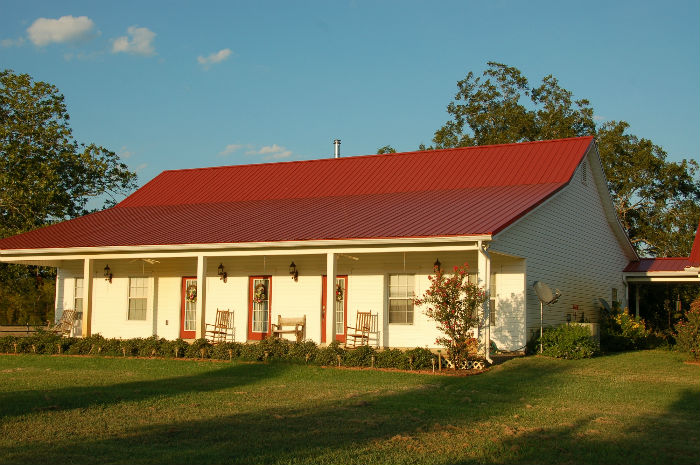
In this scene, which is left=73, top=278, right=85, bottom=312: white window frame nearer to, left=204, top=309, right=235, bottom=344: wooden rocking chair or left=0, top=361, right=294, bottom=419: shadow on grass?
left=204, top=309, right=235, bottom=344: wooden rocking chair

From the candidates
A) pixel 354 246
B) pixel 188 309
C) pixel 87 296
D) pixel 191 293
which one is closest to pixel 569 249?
pixel 354 246

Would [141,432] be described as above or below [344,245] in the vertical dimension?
below

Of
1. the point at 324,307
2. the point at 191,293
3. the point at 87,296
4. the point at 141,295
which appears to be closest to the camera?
the point at 324,307

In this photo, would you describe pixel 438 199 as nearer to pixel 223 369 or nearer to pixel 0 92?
pixel 223 369

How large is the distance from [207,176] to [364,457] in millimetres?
20436

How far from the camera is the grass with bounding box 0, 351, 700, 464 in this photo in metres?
7.62

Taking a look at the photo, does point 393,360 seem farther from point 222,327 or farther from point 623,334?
point 623,334

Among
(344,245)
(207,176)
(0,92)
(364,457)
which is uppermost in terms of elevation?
(0,92)

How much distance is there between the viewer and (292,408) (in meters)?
10.4

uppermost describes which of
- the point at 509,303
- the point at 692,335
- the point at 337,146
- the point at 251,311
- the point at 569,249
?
the point at 337,146

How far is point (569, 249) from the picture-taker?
68.2 ft

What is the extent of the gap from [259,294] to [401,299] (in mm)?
4063

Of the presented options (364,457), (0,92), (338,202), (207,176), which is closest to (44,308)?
(0,92)

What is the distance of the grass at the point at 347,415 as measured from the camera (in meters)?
7.62
